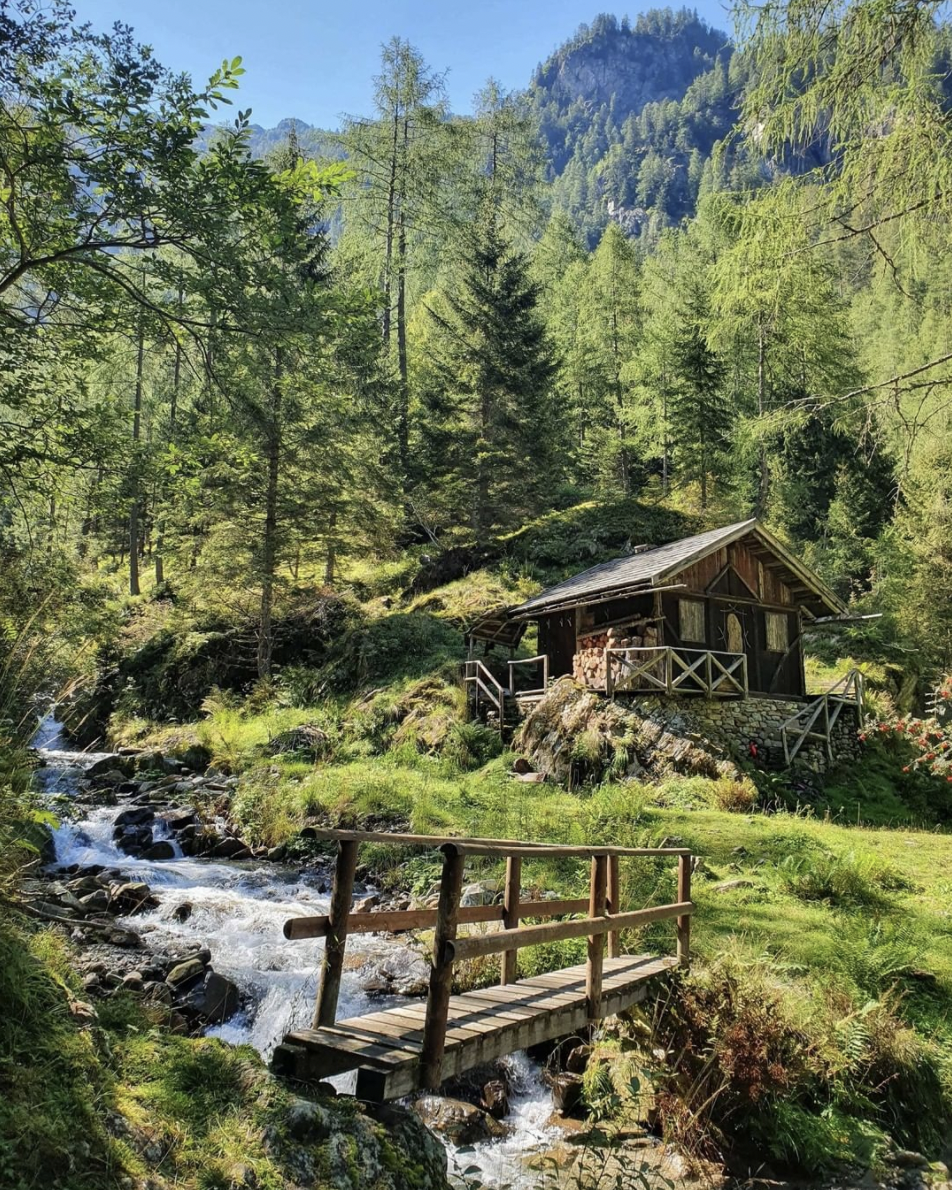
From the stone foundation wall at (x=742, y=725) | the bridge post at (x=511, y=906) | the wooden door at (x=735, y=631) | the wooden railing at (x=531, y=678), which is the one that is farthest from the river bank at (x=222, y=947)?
the wooden door at (x=735, y=631)

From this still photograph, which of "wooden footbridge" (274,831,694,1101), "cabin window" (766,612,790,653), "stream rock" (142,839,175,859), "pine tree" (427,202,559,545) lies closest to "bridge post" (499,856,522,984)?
"wooden footbridge" (274,831,694,1101)

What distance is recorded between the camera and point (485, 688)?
21.5 meters

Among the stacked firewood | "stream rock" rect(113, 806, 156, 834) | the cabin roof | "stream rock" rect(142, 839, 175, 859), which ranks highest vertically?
the cabin roof

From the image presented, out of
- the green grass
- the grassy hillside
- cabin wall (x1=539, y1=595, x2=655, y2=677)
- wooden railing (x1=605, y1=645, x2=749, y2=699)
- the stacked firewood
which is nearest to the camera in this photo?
the green grass

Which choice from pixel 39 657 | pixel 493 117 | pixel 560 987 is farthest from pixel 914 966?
pixel 493 117

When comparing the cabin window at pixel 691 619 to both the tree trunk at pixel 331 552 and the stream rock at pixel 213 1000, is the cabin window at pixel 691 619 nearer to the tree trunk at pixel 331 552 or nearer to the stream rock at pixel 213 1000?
the tree trunk at pixel 331 552

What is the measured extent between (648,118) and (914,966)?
21870 centimetres

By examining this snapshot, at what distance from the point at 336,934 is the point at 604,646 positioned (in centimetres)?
1609

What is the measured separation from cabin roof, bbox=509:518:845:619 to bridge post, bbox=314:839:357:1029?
14.3 meters

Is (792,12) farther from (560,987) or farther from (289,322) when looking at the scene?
(560,987)

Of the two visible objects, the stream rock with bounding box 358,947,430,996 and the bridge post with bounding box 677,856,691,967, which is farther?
the stream rock with bounding box 358,947,430,996

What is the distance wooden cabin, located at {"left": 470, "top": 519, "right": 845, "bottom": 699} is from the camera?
18.6m

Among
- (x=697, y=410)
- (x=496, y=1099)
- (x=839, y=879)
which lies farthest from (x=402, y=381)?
(x=496, y=1099)

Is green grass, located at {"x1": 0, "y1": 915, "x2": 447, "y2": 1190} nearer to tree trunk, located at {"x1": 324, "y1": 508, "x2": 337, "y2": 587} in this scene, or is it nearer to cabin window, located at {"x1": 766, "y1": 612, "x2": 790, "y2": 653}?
cabin window, located at {"x1": 766, "y1": 612, "x2": 790, "y2": 653}
